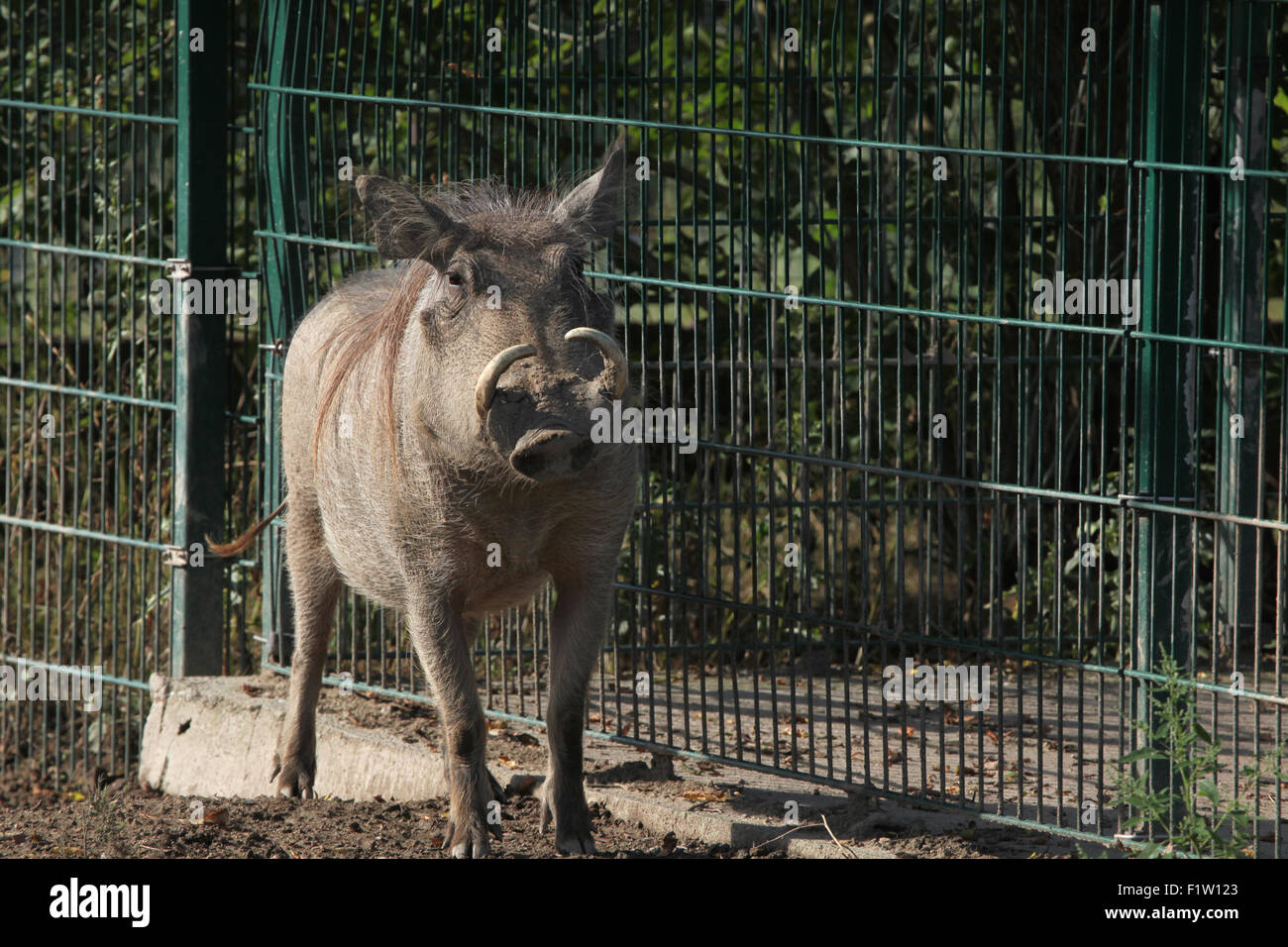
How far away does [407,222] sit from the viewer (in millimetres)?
4391

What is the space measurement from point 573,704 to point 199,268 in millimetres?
2800

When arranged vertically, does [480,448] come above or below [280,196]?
A: below

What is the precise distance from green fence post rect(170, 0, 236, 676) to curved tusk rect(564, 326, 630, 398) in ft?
9.57

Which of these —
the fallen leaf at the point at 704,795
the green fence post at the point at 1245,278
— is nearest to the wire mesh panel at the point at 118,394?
the fallen leaf at the point at 704,795

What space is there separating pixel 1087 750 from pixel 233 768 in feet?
10.6

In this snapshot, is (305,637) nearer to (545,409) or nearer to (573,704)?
(573,704)

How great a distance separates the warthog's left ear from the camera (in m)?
4.55

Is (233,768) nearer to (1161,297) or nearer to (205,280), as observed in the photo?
(205,280)

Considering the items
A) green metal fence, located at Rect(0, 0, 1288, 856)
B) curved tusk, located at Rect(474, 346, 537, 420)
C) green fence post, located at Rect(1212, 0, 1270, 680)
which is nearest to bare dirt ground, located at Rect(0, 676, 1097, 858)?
green metal fence, located at Rect(0, 0, 1288, 856)

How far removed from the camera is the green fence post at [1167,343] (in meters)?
4.29

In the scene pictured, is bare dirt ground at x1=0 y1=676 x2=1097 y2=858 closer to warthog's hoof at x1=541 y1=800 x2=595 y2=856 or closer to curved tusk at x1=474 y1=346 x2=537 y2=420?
warthog's hoof at x1=541 y1=800 x2=595 y2=856

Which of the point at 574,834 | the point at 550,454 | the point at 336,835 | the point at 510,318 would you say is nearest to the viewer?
the point at 550,454

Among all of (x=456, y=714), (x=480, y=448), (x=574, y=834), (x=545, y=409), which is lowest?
(x=574, y=834)

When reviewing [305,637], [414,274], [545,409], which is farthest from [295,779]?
[545,409]
